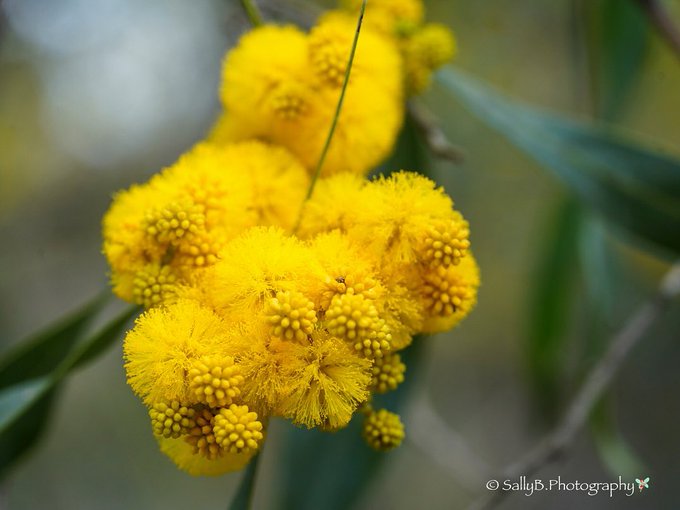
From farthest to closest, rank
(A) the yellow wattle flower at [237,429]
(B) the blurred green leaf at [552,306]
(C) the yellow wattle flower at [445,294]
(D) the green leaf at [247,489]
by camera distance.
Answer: (B) the blurred green leaf at [552,306] → (D) the green leaf at [247,489] → (C) the yellow wattle flower at [445,294] → (A) the yellow wattle flower at [237,429]

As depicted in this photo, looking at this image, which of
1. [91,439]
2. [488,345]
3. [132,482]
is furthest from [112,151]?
[488,345]

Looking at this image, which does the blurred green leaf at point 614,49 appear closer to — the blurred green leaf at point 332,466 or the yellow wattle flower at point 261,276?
the blurred green leaf at point 332,466

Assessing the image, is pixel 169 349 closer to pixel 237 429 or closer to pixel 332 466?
pixel 237 429

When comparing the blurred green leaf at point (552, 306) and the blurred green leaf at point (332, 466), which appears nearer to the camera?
the blurred green leaf at point (332, 466)

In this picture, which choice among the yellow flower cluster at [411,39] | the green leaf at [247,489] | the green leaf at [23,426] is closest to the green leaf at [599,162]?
the yellow flower cluster at [411,39]

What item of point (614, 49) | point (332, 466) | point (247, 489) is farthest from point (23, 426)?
point (614, 49)

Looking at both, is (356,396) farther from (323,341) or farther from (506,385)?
(506,385)
